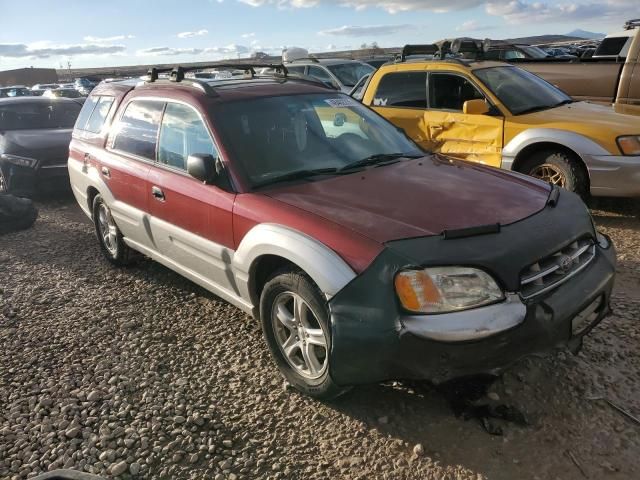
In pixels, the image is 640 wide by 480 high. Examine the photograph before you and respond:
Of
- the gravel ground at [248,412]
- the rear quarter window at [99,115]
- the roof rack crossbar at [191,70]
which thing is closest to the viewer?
the gravel ground at [248,412]

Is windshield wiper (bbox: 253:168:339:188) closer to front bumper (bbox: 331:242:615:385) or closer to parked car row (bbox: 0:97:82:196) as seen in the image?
front bumper (bbox: 331:242:615:385)

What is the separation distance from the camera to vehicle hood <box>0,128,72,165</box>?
8352 millimetres

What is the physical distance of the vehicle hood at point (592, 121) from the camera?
5.37m

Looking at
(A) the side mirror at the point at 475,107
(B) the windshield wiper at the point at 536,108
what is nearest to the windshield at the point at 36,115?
(A) the side mirror at the point at 475,107

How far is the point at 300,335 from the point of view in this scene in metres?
3.05

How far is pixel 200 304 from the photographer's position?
14.4 feet

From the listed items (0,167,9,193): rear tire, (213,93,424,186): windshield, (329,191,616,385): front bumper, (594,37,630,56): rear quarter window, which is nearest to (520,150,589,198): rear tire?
(213,93,424,186): windshield

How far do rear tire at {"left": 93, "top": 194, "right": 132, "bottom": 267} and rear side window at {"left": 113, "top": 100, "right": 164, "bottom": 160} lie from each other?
720 mm

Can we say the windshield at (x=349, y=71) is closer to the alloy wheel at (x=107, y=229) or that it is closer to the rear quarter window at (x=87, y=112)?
the rear quarter window at (x=87, y=112)

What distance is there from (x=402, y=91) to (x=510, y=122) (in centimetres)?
161

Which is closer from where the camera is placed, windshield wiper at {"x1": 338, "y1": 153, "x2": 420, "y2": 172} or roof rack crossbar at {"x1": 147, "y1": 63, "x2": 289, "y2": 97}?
windshield wiper at {"x1": 338, "y1": 153, "x2": 420, "y2": 172}

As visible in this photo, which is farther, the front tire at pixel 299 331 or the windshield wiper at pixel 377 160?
the windshield wiper at pixel 377 160

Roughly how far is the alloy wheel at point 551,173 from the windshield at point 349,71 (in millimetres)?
8019

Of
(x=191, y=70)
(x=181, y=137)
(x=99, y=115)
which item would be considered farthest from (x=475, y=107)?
(x=99, y=115)
